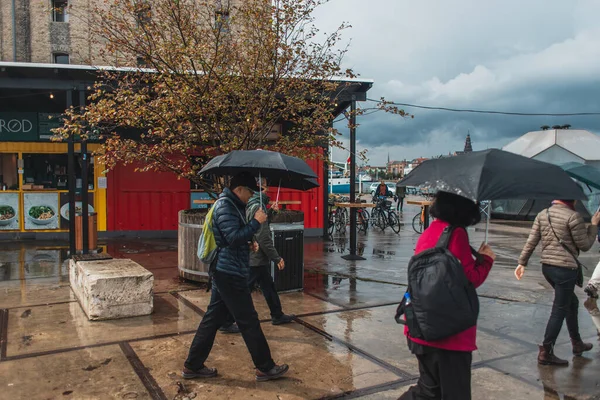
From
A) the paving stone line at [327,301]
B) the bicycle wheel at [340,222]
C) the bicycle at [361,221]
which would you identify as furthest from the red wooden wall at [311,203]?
the paving stone line at [327,301]

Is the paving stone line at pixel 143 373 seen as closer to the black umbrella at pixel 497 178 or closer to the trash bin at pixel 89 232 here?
the black umbrella at pixel 497 178

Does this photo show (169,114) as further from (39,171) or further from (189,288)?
(39,171)

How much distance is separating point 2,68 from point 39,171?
3730 millimetres

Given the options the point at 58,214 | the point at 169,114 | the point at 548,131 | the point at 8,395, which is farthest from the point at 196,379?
the point at 548,131

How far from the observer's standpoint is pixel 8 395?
11.9ft

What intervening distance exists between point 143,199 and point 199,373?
10.4 metres

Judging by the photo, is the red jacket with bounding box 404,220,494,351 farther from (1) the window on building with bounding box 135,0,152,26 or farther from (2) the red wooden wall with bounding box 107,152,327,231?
(2) the red wooden wall with bounding box 107,152,327,231

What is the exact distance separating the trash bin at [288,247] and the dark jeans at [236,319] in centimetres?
295

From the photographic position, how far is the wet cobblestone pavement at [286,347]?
3.84 m

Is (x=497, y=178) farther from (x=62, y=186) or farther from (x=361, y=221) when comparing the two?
(x=62, y=186)

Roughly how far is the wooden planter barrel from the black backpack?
16.5 ft

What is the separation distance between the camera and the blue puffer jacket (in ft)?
12.5

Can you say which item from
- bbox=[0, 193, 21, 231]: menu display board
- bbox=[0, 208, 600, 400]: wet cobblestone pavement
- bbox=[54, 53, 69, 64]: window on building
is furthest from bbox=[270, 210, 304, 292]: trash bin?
bbox=[54, 53, 69, 64]: window on building

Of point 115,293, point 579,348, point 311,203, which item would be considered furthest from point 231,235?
point 311,203
